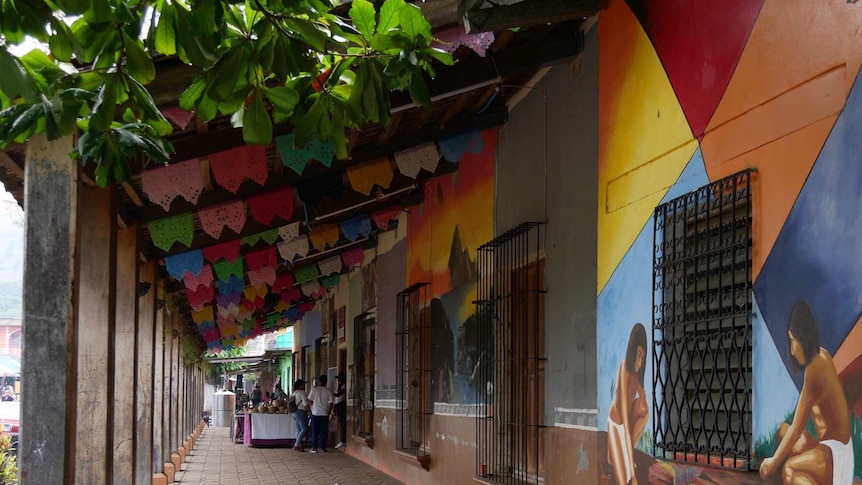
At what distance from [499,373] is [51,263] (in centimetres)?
444

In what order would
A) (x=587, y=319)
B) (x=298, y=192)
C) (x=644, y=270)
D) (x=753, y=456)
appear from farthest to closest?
(x=298, y=192) < (x=587, y=319) < (x=644, y=270) < (x=753, y=456)

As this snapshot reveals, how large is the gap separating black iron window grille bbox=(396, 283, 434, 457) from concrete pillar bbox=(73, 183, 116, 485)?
4.79 m

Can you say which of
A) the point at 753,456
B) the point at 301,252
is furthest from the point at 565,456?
the point at 301,252

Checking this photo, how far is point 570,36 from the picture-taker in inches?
272

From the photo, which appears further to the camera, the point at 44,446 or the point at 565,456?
the point at 565,456

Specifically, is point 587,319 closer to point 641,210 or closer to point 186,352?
point 641,210

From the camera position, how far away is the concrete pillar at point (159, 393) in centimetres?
1334

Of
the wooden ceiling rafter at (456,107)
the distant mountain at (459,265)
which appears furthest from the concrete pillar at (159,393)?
the wooden ceiling rafter at (456,107)

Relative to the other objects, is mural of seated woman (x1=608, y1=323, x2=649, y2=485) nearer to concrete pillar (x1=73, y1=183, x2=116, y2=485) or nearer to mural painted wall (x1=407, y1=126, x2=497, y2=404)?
mural painted wall (x1=407, y1=126, x2=497, y2=404)

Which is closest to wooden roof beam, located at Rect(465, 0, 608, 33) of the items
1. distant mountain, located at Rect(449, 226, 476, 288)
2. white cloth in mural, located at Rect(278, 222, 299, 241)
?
distant mountain, located at Rect(449, 226, 476, 288)

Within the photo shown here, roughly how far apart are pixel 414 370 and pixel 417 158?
3.79 metres

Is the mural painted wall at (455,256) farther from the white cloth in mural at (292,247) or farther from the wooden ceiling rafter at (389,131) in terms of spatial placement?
the white cloth in mural at (292,247)

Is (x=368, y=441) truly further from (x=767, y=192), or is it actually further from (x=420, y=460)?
(x=767, y=192)

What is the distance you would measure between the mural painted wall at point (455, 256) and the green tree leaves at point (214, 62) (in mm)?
6203
